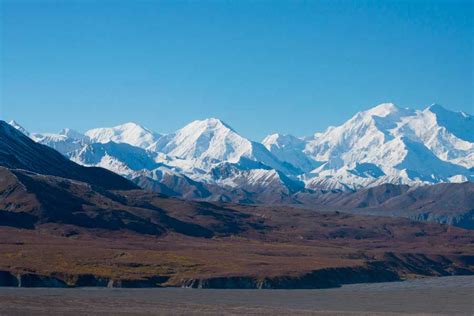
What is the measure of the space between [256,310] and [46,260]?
60278mm

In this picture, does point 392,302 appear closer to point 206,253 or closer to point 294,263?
point 294,263

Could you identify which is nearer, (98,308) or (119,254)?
(98,308)

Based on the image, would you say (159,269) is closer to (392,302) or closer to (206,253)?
(206,253)

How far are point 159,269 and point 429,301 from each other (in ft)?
161

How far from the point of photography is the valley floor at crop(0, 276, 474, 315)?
4606 inches

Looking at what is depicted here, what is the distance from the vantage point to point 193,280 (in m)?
158

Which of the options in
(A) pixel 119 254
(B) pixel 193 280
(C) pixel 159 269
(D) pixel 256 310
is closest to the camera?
(D) pixel 256 310

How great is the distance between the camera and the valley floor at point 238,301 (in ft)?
384

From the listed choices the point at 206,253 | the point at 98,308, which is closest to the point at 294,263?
the point at 206,253

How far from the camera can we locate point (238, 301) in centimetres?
13350

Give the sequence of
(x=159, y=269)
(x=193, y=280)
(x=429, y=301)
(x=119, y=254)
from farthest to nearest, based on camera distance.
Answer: (x=119, y=254), (x=159, y=269), (x=193, y=280), (x=429, y=301)

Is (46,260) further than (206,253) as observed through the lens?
No

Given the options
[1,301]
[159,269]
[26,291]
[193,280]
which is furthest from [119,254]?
[1,301]

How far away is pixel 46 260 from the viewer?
16888 cm
